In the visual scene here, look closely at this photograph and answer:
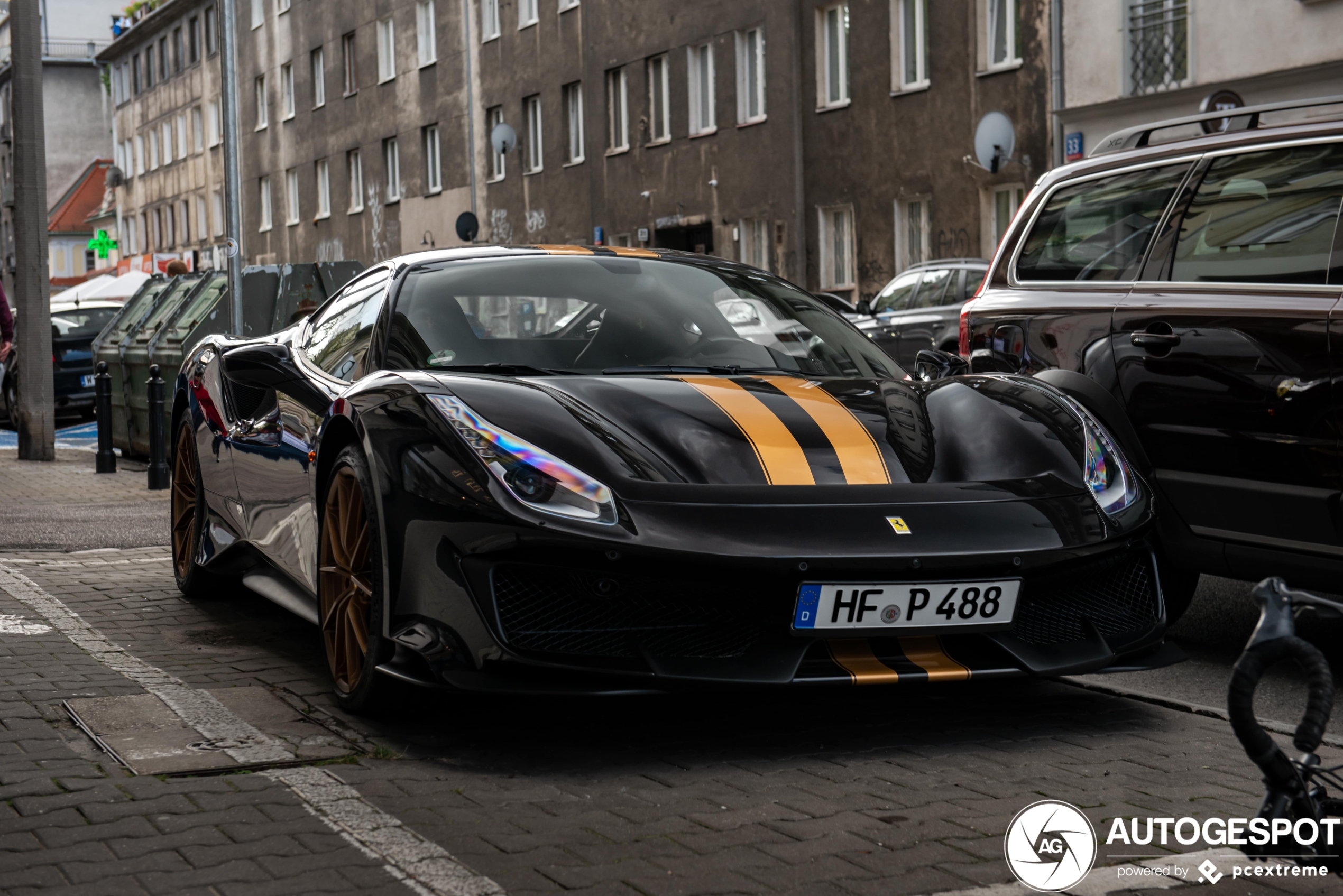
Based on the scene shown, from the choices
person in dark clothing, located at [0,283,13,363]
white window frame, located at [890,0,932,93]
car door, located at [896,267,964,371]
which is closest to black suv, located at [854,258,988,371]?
car door, located at [896,267,964,371]

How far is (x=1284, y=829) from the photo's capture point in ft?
9.65

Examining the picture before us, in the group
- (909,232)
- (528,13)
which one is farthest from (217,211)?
(909,232)

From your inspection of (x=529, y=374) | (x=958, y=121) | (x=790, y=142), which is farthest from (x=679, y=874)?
(x=790, y=142)

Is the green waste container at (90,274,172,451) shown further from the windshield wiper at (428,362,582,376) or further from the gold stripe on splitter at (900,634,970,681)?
the gold stripe on splitter at (900,634,970,681)

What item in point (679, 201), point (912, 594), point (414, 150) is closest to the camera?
point (912, 594)

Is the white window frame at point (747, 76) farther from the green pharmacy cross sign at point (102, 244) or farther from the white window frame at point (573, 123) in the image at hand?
the green pharmacy cross sign at point (102, 244)

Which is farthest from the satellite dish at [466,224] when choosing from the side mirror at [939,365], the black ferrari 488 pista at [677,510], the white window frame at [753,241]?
the black ferrari 488 pista at [677,510]

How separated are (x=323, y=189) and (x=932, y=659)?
4583cm

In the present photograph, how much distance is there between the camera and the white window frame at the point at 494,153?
37906 mm

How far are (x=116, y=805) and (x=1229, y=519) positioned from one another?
11.7ft

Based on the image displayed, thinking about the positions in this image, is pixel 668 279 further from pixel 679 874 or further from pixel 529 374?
pixel 679 874

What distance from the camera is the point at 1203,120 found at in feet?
20.2

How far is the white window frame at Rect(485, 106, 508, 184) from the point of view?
3791cm

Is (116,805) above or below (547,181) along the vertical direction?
below
